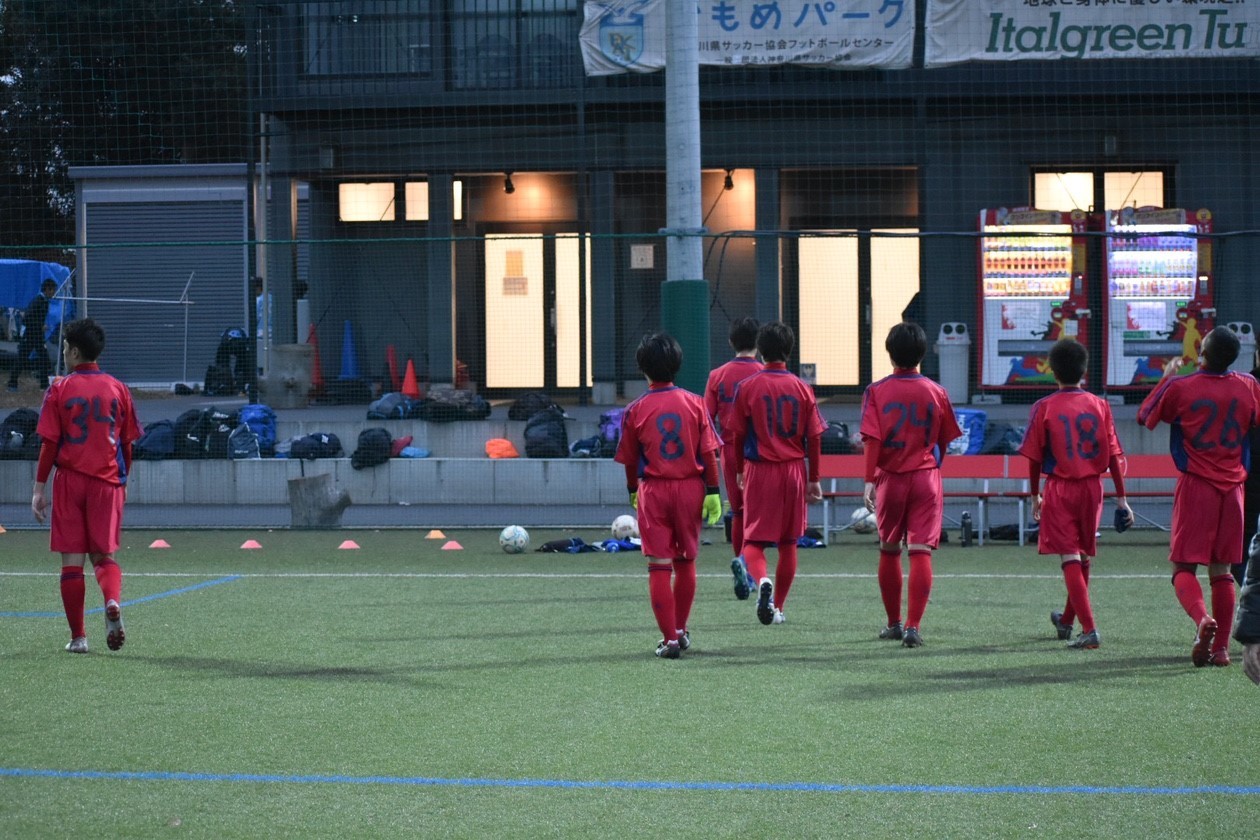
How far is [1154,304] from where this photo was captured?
770 inches

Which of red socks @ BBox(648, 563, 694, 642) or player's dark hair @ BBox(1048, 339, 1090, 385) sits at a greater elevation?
player's dark hair @ BBox(1048, 339, 1090, 385)

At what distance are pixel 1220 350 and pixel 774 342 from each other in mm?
2462

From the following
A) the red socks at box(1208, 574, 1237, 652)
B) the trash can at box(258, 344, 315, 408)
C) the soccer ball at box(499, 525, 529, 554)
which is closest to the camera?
the red socks at box(1208, 574, 1237, 652)

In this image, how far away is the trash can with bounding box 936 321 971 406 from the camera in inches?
781

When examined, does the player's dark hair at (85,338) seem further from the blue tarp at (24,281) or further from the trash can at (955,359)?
the trash can at (955,359)

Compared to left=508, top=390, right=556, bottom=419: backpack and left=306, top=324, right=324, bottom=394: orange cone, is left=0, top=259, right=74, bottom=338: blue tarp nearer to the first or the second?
left=306, top=324, right=324, bottom=394: orange cone

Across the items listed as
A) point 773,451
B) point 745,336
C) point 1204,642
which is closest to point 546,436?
point 745,336

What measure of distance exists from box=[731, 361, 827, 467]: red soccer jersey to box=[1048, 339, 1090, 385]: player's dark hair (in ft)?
4.45

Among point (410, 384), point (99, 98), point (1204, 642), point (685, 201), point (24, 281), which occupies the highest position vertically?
point (99, 98)

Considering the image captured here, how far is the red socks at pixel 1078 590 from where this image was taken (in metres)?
8.22

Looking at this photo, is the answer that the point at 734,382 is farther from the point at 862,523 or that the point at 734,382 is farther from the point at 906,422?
the point at 862,523

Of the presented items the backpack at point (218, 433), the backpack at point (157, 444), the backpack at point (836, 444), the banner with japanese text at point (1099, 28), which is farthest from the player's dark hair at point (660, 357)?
the banner with japanese text at point (1099, 28)

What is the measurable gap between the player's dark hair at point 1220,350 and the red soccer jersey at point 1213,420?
0.24 feet

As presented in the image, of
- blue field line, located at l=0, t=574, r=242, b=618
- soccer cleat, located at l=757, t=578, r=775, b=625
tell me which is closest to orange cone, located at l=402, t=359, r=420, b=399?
blue field line, located at l=0, t=574, r=242, b=618
